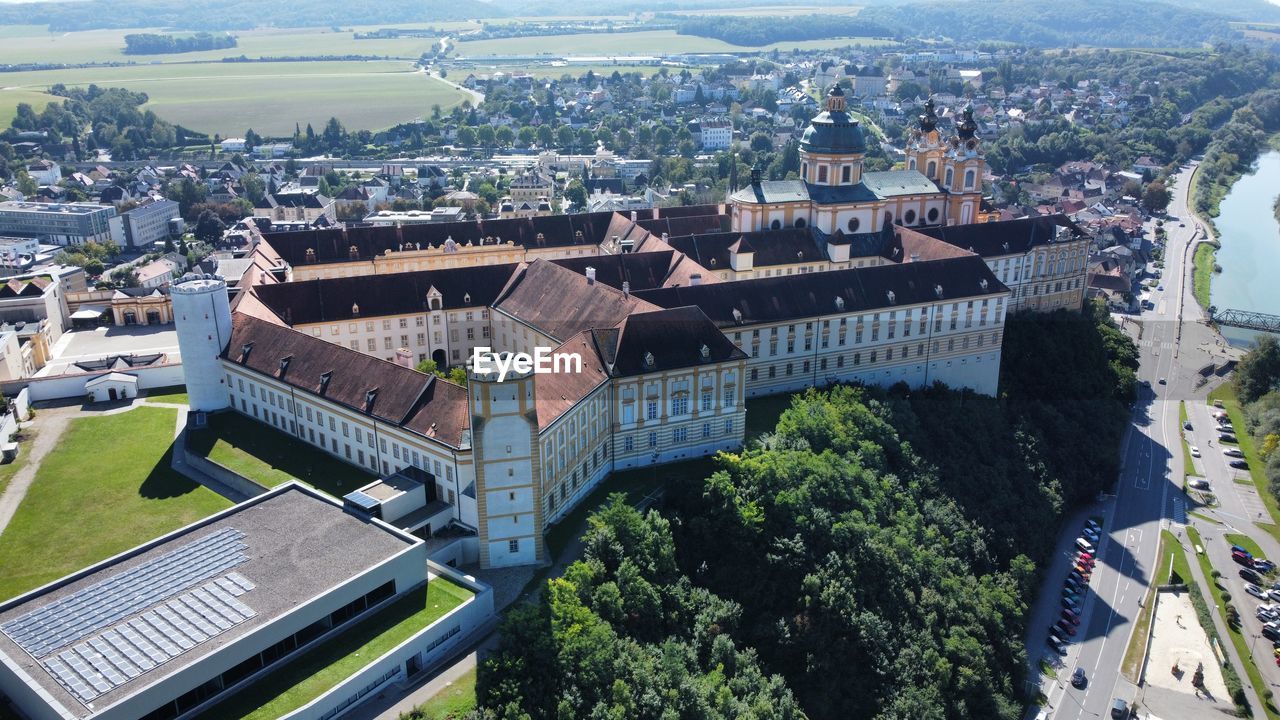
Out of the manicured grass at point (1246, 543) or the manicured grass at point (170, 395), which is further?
the manicured grass at point (170, 395)

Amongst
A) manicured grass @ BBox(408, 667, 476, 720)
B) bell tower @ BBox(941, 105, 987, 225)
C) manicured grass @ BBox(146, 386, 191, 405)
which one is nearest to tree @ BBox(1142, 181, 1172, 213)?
bell tower @ BBox(941, 105, 987, 225)

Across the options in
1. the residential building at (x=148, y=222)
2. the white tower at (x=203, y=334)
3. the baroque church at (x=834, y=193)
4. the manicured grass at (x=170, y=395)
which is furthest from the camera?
the residential building at (x=148, y=222)

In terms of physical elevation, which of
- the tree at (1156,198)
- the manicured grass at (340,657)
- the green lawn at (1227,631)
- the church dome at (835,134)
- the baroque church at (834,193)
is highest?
the church dome at (835,134)

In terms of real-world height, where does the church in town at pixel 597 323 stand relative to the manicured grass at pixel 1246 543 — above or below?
above

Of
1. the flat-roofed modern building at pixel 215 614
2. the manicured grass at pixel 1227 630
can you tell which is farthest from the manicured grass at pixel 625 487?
the manicured grass at pixel 1227 630

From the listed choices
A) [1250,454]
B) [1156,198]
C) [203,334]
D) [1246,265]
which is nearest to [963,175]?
[1250,454]

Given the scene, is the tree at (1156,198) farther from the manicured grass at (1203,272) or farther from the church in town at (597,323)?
the church in town at (597,323)
